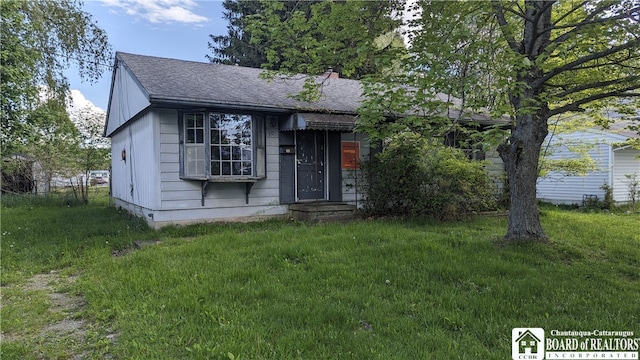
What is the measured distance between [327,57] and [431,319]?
169 inches

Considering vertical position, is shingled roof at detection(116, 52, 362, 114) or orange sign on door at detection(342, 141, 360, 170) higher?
shingled roof at detection(116, 52, 362, 114)

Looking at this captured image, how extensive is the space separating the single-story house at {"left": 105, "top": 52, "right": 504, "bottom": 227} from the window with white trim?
0.02 meters

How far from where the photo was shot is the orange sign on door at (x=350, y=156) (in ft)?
31.8

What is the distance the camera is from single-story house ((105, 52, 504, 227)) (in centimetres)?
786

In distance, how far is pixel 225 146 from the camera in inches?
322

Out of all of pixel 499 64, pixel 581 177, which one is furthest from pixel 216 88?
pixel 581 177

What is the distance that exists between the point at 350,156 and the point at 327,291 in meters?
6.11

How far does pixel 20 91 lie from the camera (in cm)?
859

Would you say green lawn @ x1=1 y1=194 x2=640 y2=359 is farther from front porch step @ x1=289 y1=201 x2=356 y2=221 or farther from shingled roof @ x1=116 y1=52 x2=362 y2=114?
shingled roof @ x1=116 y1=52 x2=362 y2=114

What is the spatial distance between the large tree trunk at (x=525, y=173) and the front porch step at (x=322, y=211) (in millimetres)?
3619

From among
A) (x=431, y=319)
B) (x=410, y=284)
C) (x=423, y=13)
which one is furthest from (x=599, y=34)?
(x=431, y=319)

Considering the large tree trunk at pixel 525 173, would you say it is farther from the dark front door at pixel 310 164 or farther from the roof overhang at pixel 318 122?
the dark front door at pixel 310 164

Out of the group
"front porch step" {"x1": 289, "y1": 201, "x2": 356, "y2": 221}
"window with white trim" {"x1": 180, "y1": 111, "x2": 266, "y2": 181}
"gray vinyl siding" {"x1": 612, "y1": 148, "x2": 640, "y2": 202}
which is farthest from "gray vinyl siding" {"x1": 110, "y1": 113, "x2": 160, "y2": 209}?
"gray vinyl siding" {"x1": 612, "y1": 148, "x2": 640, "y2": 202}

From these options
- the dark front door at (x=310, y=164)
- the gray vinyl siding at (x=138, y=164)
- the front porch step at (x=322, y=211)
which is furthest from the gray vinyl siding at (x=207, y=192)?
the dark front door at (x=310, y=164)
